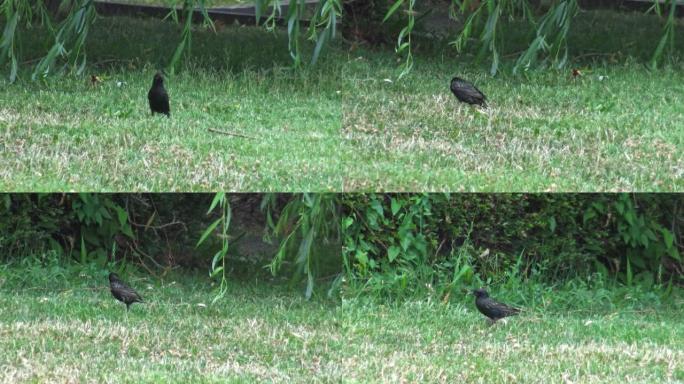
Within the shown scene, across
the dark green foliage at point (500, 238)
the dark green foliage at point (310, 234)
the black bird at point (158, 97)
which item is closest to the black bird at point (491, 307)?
the dark green foliage at point (500, 238)

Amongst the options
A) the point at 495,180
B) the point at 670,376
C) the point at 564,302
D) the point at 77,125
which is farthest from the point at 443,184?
the point at 77,125

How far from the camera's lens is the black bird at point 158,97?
24.9 feet

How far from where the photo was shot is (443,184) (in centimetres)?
694

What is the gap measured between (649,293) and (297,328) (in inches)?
115

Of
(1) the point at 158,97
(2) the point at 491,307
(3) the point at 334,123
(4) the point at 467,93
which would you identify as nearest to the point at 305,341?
(2) the point at 491,307

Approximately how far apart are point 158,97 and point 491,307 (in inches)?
115

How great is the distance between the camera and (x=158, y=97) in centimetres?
764

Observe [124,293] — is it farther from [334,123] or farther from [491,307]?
[491,307]

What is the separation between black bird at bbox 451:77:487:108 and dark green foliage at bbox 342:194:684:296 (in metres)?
0.83

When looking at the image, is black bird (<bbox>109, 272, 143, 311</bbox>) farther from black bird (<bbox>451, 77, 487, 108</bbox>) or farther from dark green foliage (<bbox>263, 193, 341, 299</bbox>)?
black bird (<bbox>451, 77, 487, 108</bbox>)

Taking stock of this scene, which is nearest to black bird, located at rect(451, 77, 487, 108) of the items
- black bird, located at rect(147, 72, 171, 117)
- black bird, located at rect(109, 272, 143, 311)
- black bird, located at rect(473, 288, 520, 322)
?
black bird, located at rect(473, 288, 520, 322)

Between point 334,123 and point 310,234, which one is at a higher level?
point 334,123

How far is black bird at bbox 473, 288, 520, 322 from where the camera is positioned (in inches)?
269

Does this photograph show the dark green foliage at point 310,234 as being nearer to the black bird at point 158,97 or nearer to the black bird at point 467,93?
the black bird at point 158,97
